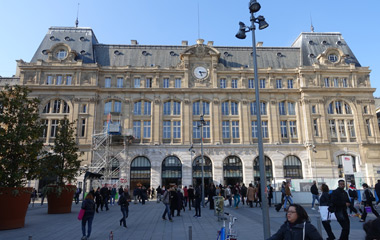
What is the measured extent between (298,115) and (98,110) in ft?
94.5

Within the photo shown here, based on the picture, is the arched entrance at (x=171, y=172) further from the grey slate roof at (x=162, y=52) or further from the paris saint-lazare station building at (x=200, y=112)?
the grey slate roof at (x=162, y=52)

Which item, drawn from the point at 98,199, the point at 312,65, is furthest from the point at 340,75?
the point at 98,199

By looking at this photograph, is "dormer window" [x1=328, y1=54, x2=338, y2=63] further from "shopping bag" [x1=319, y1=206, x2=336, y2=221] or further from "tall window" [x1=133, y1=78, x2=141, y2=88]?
"shopping bag" [x1=319, y1=206, x2=336, y2=221]

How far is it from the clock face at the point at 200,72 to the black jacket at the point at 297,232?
1498 inches

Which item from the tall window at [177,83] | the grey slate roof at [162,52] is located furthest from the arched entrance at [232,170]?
the grey slate roof at [162,52]

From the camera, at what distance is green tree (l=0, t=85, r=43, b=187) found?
523 inches

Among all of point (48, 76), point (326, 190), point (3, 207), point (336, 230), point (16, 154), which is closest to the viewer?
point (326, 190)

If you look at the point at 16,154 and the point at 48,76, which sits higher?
the point at 48,76

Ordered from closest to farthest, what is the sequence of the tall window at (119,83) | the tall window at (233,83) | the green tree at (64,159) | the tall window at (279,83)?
the green tree at (64,159) → the tall window at (119,83) → the tall window at (233,83) → the tall window at (279,83)

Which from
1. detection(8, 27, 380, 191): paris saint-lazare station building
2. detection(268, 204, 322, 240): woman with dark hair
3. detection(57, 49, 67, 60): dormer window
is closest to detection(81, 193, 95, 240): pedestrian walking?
detection(268, 204, 322, 240): woman with dark hair

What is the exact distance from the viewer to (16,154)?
14.0 m

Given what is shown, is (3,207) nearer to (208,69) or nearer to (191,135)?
(191,135)

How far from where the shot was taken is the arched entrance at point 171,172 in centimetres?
3819

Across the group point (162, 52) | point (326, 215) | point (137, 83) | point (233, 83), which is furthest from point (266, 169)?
point (326, 215)
